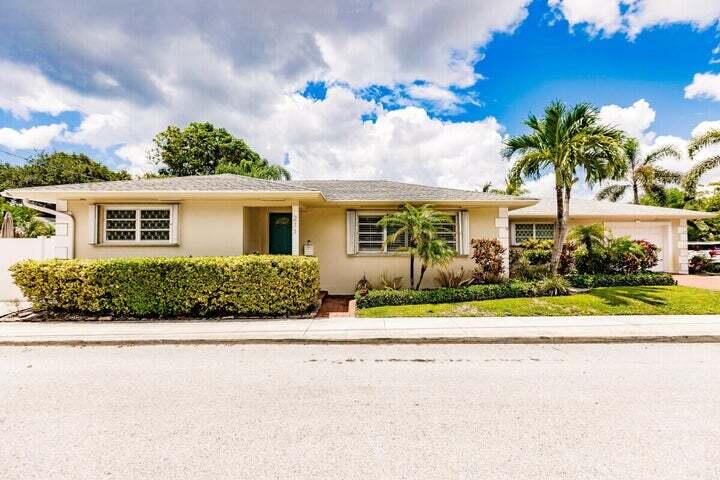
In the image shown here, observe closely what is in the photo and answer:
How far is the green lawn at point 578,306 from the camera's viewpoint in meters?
8.45

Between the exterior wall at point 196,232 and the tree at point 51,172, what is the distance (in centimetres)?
2612

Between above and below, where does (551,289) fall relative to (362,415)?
above

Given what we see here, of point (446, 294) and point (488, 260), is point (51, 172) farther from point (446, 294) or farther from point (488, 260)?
point (488, 260)

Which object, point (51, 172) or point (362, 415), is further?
point (51, 172)

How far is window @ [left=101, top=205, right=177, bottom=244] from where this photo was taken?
1007 cm

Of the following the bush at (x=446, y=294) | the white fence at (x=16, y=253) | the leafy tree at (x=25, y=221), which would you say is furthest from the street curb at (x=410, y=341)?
the leafy tree at (x=25, y=221)

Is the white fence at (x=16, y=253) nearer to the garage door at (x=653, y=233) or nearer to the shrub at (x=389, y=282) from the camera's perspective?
the shrub at (x=389, y=282)

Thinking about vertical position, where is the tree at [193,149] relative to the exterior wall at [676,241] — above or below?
above

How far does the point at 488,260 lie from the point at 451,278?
1257 mm

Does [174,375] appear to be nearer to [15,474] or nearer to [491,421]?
[15,474]

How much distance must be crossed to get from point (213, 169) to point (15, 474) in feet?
113

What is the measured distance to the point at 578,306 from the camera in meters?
8.85

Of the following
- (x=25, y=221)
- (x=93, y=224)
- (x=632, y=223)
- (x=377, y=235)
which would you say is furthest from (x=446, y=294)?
(x=25, y=221)

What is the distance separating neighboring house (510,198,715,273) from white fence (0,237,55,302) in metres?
16.7
